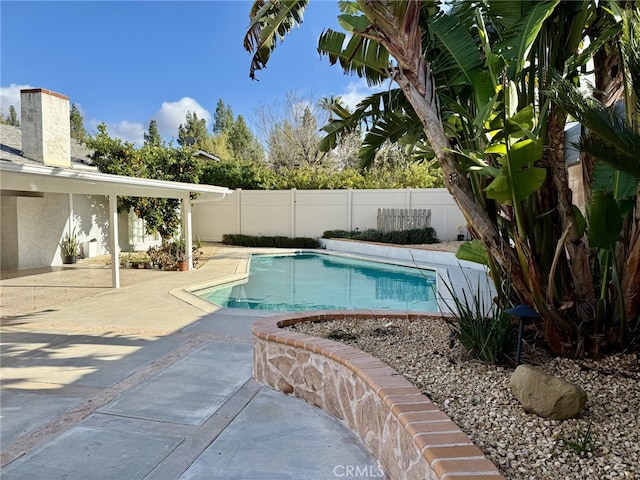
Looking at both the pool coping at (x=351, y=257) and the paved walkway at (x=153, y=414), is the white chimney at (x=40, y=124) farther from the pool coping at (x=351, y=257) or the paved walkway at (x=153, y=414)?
the paved walkway at (x=153, y=414)

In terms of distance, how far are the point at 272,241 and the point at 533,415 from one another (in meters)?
19.6

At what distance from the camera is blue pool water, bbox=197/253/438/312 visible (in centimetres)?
1091

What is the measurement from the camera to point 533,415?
2.99 meters

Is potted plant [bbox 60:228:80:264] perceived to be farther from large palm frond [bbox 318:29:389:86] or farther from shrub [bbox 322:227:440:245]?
large palm frond [bbox 318:29:389:86]

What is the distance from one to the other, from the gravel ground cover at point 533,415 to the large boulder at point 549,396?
0.19 feet

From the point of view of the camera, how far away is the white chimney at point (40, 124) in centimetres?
1288

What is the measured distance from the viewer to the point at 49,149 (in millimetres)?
13234

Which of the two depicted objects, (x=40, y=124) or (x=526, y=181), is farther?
(x=40, y=124)

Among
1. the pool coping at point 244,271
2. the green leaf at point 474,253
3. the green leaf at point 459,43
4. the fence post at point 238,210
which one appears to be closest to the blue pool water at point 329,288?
the pool coping at point 244,271

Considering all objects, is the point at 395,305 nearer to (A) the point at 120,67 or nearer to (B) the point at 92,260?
(B) the point at 92,260

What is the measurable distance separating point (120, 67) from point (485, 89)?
2808cm

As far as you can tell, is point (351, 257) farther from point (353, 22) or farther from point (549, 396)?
point (549, 396)

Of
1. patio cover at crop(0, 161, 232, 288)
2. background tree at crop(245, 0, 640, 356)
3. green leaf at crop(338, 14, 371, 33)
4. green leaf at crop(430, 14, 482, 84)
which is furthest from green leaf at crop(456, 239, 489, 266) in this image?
patio cover at crop(0, 161, 232, 288)

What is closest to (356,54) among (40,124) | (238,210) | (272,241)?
(40,124)
